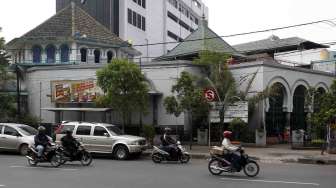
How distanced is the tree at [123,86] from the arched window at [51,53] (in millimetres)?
11191

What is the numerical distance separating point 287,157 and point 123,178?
1041 centimetres

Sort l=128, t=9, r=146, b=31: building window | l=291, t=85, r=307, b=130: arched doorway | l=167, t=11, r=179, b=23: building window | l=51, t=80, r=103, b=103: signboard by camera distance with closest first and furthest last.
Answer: l=51, t=80, r=103, b=103: signboard, l=291, t=85, r=307, b=130: arched doorway, l=128, t=9, r=146, b=31: building window, l=167, t=11, r=179, b=23: building window

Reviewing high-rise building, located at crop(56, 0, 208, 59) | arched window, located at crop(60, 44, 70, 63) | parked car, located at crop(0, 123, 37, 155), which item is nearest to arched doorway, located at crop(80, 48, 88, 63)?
arched window, located at crop(60, 44, 70, 63)

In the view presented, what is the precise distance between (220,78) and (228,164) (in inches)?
585

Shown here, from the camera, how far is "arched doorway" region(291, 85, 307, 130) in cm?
3453

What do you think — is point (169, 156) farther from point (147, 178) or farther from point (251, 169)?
point (147, 178)

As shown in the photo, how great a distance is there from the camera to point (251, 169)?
16094 mm

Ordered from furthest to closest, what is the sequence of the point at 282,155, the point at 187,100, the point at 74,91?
the point at 74,91 → the point at 187,100 → the point at 282,155

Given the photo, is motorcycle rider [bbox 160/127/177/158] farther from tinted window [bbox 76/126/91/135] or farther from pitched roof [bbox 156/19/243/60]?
pitched roof [bbox 156/19/243/60]

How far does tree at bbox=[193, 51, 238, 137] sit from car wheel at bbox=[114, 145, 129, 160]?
8012 mm

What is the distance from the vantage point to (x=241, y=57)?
3741 centimetres

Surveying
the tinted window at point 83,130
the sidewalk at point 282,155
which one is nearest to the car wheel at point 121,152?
the tinted window at point 83,130

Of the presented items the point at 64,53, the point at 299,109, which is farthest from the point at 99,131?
the point at 64,53

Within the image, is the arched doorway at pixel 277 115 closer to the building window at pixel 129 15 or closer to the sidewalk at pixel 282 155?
the sidewalk at pixel 282 155
